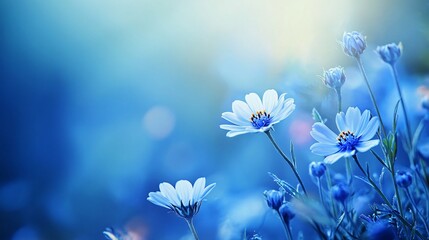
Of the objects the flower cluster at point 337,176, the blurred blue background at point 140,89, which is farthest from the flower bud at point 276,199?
the blurred blue background at point 140,89

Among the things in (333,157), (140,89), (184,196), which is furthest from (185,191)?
(140,89)

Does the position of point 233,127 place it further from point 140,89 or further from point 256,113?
point 140,89

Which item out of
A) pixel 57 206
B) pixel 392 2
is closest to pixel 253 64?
pixel 392 2

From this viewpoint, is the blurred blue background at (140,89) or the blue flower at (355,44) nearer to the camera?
the blue flower at (355,44)

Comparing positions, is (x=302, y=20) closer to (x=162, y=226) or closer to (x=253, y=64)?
(x=253, y=64)

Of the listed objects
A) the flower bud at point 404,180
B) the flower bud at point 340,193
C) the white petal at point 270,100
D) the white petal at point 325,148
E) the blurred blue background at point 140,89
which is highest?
the blurred blue background at point 140,89

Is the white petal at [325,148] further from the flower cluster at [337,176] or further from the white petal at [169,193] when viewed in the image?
the white petal at [169,193]
